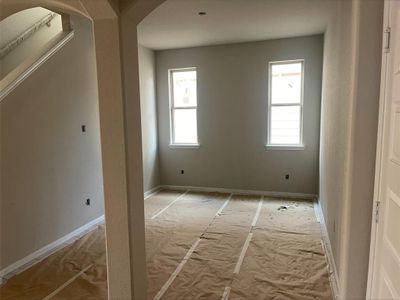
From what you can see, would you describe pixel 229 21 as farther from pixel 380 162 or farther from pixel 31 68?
pixel 380 162

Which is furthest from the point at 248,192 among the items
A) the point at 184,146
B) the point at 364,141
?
the point at 364,141

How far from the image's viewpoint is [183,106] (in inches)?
231

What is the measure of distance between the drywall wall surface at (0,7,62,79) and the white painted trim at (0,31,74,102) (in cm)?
82

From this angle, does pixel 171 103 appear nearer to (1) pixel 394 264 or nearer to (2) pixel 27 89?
(2) pixel 27 89

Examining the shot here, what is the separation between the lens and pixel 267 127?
5.33 meters

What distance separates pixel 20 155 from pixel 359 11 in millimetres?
3133

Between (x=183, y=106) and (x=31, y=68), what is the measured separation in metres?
3.20

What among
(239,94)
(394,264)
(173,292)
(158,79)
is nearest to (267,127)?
(239,94)

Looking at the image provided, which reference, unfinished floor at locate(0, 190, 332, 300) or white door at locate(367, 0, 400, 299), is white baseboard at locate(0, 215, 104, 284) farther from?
white door at locate(367, 0, 400, 299)

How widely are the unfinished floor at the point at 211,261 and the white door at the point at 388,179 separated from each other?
1296 millimetres

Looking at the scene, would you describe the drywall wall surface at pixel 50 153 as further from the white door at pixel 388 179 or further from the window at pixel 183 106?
the white door at pixel 388 179

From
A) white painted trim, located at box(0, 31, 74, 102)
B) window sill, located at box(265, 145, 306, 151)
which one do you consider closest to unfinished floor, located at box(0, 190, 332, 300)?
window sill, located at box(265, 145, 306, 151)

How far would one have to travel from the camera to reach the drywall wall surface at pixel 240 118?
16.5 feet

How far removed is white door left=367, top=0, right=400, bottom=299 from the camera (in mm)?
1123
